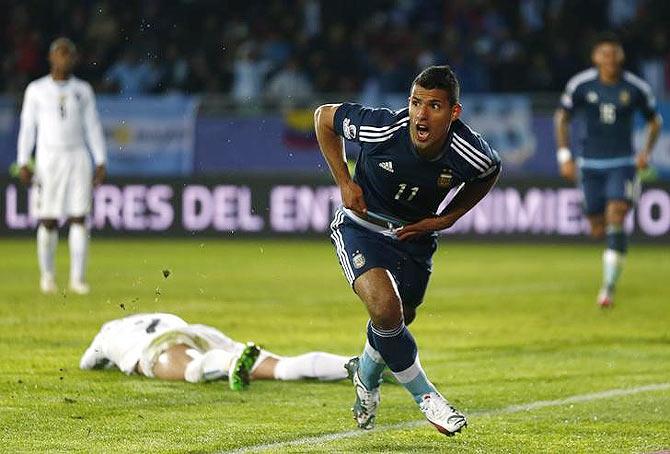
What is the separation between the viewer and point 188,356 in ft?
28.0

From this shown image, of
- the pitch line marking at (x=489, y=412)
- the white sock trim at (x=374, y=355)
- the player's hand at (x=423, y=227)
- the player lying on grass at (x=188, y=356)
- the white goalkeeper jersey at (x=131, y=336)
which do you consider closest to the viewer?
the pitch line marking at (x=489, y=412)

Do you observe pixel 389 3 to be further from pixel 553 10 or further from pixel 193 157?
pixel 193 157

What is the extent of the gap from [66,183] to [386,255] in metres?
7.71

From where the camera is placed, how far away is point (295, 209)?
21047 millimetres

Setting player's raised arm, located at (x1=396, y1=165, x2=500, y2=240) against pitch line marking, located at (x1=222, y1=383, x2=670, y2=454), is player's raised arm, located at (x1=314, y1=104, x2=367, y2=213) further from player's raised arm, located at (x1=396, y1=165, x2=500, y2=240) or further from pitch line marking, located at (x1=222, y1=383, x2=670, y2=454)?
pitch line marking, located at (x1=222, y1=383, x2=670, y2=454)

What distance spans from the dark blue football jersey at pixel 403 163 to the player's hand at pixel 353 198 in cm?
13

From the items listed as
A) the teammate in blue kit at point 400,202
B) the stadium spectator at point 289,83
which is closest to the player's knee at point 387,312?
the teammate in blue kit at point 400,202

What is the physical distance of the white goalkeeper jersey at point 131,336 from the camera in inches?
338

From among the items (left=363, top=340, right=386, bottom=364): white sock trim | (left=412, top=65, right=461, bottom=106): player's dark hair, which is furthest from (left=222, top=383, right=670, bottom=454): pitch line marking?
(left=412, top=65, right=461, bottom=106): player's dark hair

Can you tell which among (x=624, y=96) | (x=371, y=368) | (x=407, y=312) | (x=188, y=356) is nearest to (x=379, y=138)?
(x=407, y=312)

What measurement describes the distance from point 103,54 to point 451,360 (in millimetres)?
14870

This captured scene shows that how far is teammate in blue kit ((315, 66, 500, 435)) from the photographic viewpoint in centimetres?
673

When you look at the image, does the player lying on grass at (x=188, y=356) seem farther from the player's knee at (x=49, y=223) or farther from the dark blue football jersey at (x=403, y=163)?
the player's knee at (x=49, y=223)

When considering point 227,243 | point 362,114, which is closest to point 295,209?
point 227,243
